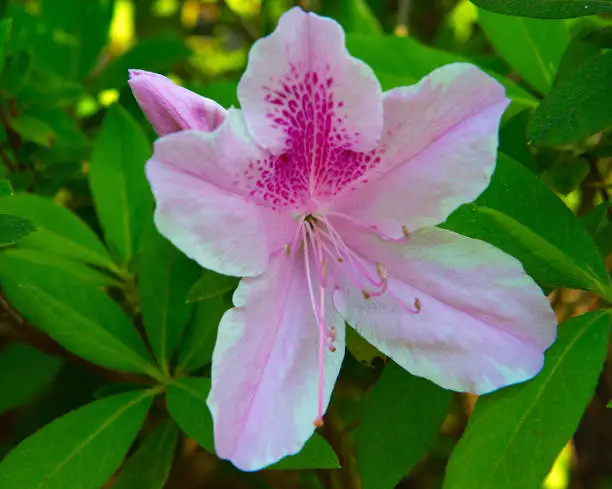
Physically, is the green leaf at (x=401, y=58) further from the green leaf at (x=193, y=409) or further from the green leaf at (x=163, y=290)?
the green leaf at (x=193, y=409)

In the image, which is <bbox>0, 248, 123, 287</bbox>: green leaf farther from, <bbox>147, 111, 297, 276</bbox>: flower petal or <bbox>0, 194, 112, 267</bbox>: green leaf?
<bbox>147, 111, 297, 276</bbox>: flower petal

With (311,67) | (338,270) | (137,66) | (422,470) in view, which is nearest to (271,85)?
(311,67)

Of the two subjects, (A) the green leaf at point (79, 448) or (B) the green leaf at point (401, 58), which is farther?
(B) the green leaf at point (401, 58)

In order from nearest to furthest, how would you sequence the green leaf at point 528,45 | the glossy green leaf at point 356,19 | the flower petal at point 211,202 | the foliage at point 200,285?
the flower petal at point 211,202 → the foliage at point 200,285 → the green leaf at point 528,45 → the glossy green leaf at point 356,19

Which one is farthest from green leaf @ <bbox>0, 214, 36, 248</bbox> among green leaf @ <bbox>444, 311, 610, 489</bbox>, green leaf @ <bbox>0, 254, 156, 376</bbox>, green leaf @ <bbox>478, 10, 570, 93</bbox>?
green leaf @ <bbox>478, 10, 570, 93</bbox>

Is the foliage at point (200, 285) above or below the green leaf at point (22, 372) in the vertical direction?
above

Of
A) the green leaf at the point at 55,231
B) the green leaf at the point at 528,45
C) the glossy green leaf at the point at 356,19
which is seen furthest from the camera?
the glossy green leaf at the point at 356,19

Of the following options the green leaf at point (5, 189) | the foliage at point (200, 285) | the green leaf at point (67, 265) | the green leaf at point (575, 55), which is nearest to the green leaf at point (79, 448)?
the foliage at point (200, 285)
